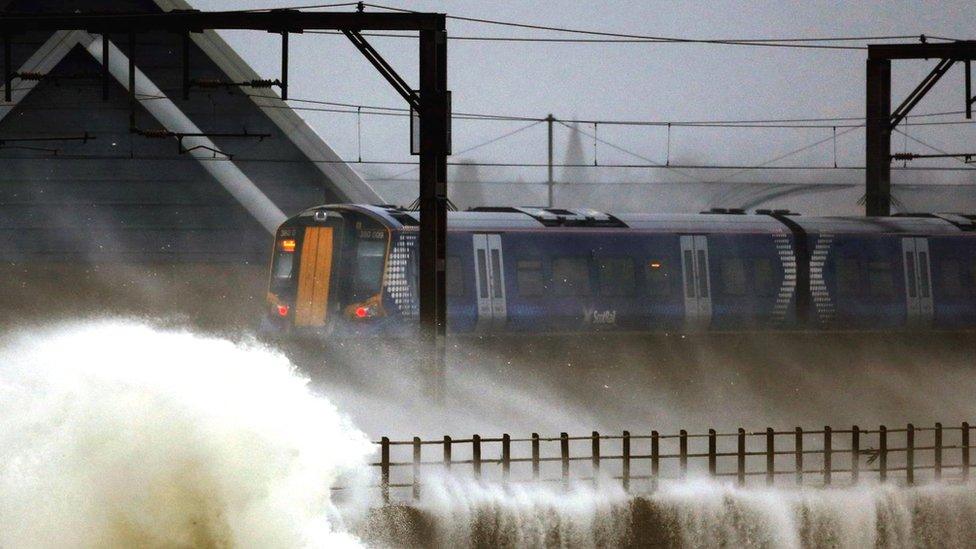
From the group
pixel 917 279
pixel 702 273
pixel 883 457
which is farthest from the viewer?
pixel 917 279

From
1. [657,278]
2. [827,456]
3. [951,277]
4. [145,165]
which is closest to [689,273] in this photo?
[657,278]

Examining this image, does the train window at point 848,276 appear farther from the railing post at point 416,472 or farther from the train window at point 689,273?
the railing post at point 416,472

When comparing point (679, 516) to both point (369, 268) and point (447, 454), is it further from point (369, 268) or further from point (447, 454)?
point (369, 268)

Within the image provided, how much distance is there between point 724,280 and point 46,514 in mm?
17033

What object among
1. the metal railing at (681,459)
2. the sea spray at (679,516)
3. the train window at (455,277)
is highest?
the train window at (455,277)

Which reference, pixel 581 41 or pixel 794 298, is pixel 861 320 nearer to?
pixel 794 298

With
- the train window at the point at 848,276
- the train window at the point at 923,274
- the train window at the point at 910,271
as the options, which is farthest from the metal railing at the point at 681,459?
the train window at the point at 923,274

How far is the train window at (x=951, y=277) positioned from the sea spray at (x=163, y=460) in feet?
57.5

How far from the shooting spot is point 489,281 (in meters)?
27.8

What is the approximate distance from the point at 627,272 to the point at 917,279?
7155mm

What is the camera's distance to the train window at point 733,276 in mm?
30188

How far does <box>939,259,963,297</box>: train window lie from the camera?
106ft

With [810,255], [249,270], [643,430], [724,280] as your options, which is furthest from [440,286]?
[249,270]

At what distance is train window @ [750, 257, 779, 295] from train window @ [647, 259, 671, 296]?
6.93 ft
